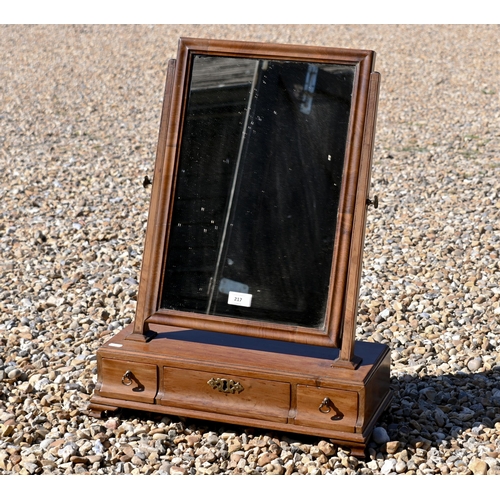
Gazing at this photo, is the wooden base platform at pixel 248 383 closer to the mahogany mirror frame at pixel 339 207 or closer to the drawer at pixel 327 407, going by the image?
the drawer at pixel 327 407

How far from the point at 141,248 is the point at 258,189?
2789 millimetres

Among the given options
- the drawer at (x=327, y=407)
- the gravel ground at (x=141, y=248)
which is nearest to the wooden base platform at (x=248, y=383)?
the drawer at (x=327, y=407)

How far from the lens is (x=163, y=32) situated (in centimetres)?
1437

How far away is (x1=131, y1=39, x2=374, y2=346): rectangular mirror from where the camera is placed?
12.7 feet

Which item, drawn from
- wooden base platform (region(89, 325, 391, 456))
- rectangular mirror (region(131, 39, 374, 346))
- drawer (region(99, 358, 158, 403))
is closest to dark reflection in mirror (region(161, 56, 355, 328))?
rectangular mirror (region(131, 39, 374, 346))

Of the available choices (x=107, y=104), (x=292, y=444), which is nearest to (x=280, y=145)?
(x=292, y=444)

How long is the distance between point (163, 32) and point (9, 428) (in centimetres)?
1117

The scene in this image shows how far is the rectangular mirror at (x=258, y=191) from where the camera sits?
386cm

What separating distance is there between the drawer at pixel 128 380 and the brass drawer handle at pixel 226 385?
0.96ft

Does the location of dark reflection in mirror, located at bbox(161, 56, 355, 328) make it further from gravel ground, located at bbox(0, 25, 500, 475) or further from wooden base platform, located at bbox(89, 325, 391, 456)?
gravel ground, located at bbox(0, 25, 500, 475)

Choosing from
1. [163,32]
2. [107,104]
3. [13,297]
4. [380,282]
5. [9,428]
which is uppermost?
[163,32]

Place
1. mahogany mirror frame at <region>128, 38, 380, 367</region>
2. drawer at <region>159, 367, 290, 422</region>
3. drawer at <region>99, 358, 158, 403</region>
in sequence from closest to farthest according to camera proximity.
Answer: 1. mahogany mirror frame at <region>128, 38, 380, 367</region>
2. drawer at <region>159, 367, 290, 422</region>
3. drawer at <region>99, 358, 158, 403</region>

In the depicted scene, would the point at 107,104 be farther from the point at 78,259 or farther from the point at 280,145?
the point at 280,145

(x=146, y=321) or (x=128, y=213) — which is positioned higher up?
(x=128, y=213)
